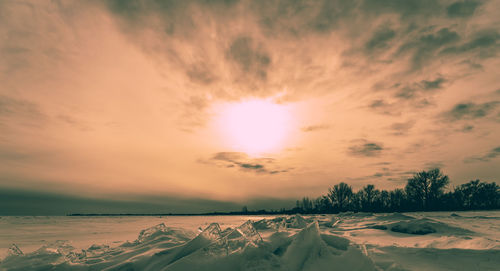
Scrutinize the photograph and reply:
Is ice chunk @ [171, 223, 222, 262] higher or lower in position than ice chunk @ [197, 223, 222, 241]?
lower

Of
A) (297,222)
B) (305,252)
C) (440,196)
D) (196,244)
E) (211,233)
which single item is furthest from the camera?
(440,196)

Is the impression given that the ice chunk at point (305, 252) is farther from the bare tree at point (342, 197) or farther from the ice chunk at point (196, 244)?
the bare tree at point (342, 197)

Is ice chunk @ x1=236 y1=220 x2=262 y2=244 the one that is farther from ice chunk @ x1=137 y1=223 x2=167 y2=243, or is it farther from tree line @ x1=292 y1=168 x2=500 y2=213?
tree line @ x1=292 y1=168 x2=500 y2=213

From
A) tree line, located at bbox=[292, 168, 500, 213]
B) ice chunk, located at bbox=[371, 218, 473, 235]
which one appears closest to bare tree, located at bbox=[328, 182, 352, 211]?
tree line, located at bbox=[292, 168, 500, 213]

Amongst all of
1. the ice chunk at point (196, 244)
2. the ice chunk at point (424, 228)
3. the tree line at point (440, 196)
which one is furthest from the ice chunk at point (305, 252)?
the tree line at point (440, 196)

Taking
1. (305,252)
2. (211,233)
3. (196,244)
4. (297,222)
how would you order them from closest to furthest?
(305,252), (196,244), (211,233), (297,222)

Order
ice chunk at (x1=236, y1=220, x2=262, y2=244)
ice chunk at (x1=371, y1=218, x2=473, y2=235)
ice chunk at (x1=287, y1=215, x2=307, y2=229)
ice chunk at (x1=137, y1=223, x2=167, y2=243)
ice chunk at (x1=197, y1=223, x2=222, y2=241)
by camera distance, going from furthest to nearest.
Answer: ice chunk at (x1=287, y1=215, x2=307, y2=229), ice chunk at (x1=371, y1=218, x2=473, y2=235), ice chunk at (x1=137, y1=223, x2=167, y2=243), ice chunk at (x1=197, y1=223, x2=222, y2=241), ice chunk at (x1=236, y1=220, x2=262, y2=244)

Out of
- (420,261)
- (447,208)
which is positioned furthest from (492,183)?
(420,261)

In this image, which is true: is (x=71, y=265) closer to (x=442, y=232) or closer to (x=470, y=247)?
(x=470, y=247)

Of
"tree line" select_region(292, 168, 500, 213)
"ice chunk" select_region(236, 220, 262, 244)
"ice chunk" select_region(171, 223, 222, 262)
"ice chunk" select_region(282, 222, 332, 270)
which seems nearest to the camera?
"ice chunk" select_region(282, 222, 332, 270)

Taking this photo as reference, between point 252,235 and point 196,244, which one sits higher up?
point 252,235

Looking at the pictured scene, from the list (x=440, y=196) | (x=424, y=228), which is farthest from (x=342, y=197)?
(x=424, y=228)

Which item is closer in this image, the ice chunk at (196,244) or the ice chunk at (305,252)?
the ice chunk at (305,252)

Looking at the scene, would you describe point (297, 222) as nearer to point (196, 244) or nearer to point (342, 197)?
point (196, 244)
